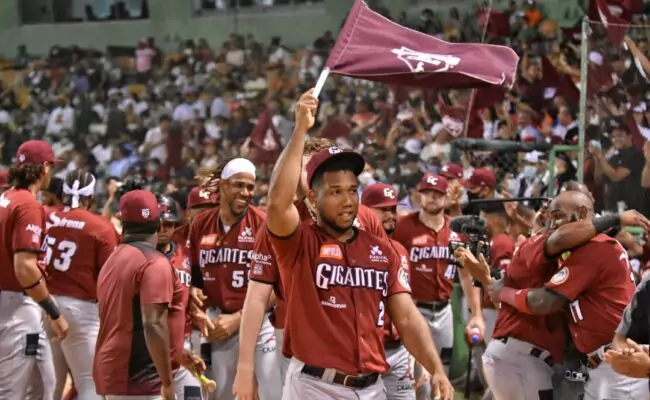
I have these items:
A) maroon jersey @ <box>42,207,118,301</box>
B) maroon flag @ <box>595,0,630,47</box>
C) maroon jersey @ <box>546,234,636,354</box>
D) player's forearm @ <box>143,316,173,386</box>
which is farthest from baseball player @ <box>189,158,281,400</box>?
maroon flag @ <box>595,0,630,47</box>

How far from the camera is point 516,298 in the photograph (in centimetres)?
692

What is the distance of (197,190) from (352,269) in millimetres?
4140

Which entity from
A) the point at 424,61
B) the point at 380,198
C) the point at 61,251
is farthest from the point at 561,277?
the point at 61,251

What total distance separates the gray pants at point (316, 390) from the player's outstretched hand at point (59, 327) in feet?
11.5

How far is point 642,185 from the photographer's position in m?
7.73

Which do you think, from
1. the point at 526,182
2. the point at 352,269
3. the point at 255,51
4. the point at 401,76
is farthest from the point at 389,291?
the point at 255,51

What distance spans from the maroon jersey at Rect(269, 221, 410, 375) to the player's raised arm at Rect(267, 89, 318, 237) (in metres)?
0.19

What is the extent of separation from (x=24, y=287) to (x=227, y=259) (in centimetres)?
151

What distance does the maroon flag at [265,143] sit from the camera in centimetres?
1628

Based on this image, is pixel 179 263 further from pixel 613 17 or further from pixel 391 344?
pixel 613 17

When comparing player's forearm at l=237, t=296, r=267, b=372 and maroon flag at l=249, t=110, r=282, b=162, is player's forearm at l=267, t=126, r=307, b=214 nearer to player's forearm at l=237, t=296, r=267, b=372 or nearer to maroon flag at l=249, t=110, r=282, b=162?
player's forearm at l=237, t=296, r=267, b=372

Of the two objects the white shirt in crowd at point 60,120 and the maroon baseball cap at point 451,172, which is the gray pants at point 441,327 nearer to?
the maroon baseball cap at point 451,172

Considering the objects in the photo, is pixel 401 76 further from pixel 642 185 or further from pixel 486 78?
pixel 642 185

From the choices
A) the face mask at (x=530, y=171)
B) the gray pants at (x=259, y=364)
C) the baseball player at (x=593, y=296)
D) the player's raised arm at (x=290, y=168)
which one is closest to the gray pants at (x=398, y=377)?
the gray pants at (x=259, y=364)
